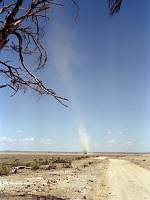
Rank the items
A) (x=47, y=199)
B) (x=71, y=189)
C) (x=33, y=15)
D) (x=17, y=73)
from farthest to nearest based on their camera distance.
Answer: (x=71, y=189), (x=47, y=199), (x=17, y=73), (x=33, y=15)

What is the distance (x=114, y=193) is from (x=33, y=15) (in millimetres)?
9724

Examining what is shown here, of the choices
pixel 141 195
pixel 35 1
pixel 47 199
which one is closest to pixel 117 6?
pixel 35 1

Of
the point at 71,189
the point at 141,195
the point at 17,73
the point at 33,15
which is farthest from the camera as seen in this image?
the point at 71,189

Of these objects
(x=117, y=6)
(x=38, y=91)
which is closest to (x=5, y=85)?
(x=38, y=91)

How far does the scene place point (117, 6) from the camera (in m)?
9.80

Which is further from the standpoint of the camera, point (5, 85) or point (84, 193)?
point (84, 193)

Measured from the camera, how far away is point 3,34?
9.91 m

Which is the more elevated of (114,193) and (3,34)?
(3,34)

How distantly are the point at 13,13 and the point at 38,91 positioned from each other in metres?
2.17

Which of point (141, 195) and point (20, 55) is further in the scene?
point (141, 195)

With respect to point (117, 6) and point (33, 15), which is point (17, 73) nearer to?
point (33, 15)

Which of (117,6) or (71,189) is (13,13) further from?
(71,189)

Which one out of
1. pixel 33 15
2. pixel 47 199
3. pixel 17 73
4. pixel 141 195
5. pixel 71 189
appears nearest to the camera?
pixel 33 15

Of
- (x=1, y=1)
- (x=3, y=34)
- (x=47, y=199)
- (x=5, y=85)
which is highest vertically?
(x=1, y=1)
